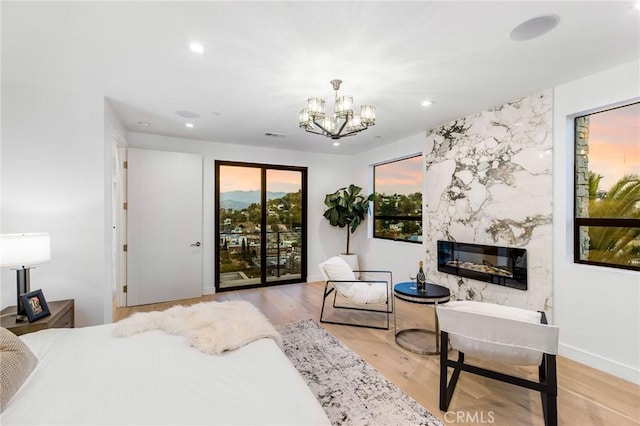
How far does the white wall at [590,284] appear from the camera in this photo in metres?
2.46

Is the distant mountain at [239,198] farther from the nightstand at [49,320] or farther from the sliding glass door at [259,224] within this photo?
the nightstand at [49,320]

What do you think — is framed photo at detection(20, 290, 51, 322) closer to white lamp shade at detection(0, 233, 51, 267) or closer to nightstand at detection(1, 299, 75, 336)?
nightstand at detection(1, 299, 75, 336)

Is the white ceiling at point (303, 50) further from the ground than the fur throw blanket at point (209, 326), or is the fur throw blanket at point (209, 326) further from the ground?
the white ceiling at point (303, 50)

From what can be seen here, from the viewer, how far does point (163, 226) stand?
4609 millimetres

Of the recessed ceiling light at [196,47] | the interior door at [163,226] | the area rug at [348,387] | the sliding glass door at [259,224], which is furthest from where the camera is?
the sliding glass door at [259,224]

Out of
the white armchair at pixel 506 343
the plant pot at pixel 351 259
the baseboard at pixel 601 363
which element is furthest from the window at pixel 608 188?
the plant pot at pixel 351 259

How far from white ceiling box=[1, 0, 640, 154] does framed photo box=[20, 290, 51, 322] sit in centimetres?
198

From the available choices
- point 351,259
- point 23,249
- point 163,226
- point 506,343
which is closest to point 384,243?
point 351,259

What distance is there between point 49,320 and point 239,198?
3313 mm

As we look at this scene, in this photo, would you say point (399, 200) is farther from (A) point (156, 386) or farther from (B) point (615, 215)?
(A) point (156, 386)

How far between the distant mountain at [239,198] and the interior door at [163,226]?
0.47m

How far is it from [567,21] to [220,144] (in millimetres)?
4740

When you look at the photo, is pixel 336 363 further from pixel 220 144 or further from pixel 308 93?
pixel 220 144

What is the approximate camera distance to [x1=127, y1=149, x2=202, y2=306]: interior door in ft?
14.5
